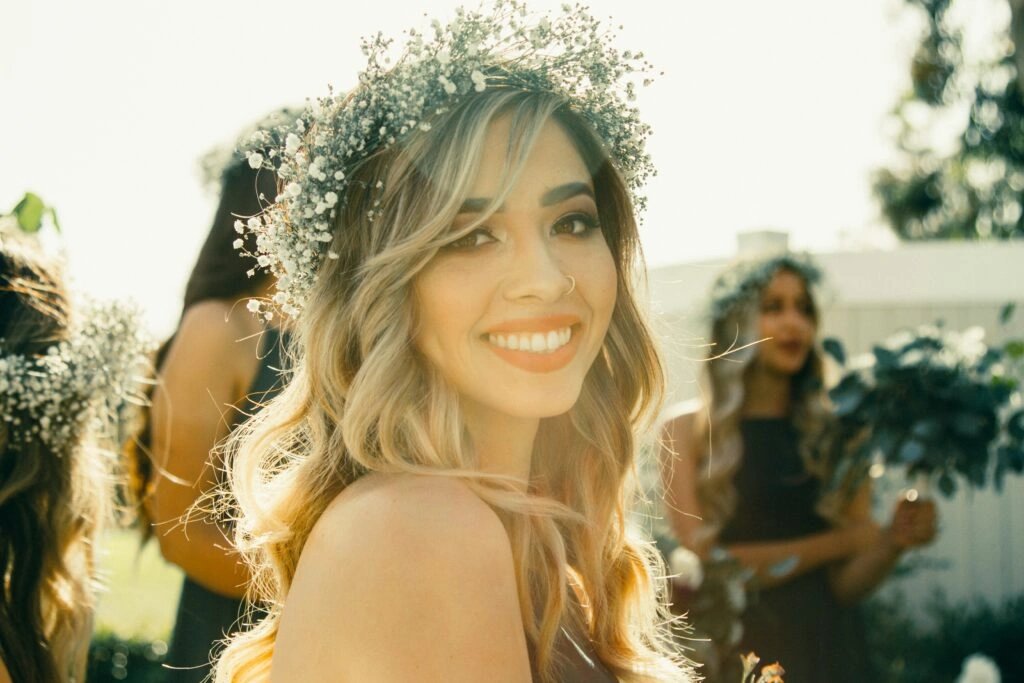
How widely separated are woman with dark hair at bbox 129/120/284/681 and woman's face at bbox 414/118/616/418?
1127 mm

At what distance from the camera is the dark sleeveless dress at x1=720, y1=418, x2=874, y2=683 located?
4184 millimetres

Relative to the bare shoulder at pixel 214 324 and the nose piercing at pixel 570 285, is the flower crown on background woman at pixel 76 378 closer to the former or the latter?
the bare shoulder at pixel 214 324

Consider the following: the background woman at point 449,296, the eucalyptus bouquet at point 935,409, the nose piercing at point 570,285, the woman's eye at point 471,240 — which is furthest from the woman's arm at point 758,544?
the woman's eye at point 471,240

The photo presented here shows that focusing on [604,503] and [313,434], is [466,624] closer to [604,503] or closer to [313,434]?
[313,434]

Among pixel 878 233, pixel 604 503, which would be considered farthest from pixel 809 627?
pixel 878 233

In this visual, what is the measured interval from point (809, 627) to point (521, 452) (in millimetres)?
2438

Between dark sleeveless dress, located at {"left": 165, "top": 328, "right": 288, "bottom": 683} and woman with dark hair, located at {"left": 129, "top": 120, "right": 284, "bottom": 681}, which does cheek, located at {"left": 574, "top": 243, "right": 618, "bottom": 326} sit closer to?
woman with dark hair, located at {"left": 129, "top": 120, "right": 284, "bottom": 681}

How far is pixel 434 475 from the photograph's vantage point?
6.00 feet

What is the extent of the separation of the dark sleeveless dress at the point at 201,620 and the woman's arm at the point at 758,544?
1624 millimetres

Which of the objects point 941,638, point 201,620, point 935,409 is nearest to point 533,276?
point 201,620

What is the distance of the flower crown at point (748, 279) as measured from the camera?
483 centimetres

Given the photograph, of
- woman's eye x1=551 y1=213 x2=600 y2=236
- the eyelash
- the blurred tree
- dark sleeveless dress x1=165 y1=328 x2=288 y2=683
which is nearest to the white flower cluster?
dark sleeveless dress x1=165 y1=328 x2=288 y2=683

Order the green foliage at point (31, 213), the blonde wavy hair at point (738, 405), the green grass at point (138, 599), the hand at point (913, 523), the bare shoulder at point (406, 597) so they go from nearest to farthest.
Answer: the bare shoulder at point (406, 597) < the green foliage at point (31, 213) < the hand at point (913, 523) < the blonde wavy hair at point (738, 405) < the green grass at point (138, 599)

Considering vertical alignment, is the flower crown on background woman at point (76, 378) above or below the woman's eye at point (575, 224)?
below
